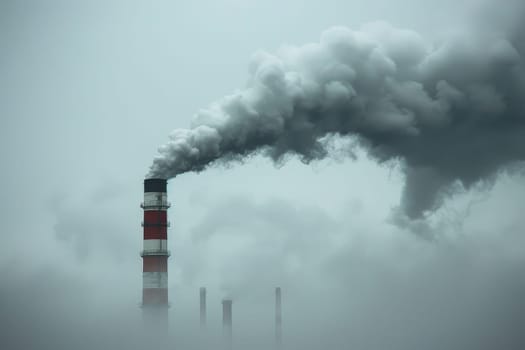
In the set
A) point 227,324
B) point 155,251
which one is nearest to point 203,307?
point 227,324

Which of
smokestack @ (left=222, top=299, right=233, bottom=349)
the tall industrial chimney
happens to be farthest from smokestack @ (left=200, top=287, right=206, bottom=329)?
the tall industrial chimney

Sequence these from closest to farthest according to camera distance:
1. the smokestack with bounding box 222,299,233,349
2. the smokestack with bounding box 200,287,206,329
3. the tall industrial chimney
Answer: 1. the tall industrial chimney
2. the smokestack with bounding box 222,299,233,349
3. the smokestack with bounding box 200,287,206,329

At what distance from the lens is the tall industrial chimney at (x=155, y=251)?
41062mm

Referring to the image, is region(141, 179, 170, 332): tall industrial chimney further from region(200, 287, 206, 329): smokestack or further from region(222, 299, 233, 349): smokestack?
region(200, 287, 206, 329): smokestack

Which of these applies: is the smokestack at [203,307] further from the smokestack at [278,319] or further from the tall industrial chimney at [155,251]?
the tall industrial chimney at [155,251]

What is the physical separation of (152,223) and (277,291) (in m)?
16.7

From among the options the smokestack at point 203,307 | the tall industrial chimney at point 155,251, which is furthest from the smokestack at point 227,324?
the tall industrial chimney at point 155,251

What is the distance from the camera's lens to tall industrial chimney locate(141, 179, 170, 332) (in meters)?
41.1

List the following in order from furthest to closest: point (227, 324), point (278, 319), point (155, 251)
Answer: point (278, 319), point (227, 324), point (155, 251)

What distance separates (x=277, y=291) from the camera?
55531mm

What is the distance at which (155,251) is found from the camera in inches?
1638

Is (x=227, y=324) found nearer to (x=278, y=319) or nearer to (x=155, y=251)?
(x=278, y=319)

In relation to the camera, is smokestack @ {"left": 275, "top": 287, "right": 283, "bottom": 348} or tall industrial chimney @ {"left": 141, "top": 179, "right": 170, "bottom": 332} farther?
smokestack @ {"left": 275, "top": 287, "right": 283, "bottom": 348}

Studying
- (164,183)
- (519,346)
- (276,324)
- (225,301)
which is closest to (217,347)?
(225,301)
